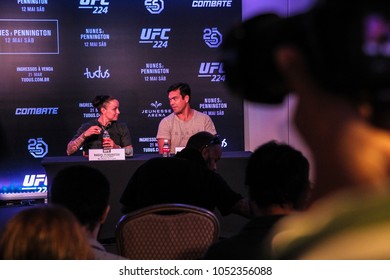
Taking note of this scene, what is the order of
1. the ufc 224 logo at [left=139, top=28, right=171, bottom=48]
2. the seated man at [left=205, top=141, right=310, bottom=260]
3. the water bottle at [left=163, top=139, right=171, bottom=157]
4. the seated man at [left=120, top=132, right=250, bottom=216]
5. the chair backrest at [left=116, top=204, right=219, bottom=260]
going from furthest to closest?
the ufc 224 logo at [left=139, top=28, right=171, bottom=48] → the water bottle at [left=163, top=139, right=171, bottom=157] → the seated man at [left=120, top=132, right=250, bottom=216] → the chair backrest at [left=116, top=204, right=219, bottom=260] → the seated man at [left=205, top=141, right=310, bottom=260]

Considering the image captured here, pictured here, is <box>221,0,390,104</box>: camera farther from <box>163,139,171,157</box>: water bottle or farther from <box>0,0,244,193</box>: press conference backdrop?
<box>0,0,244,193</box>: press conference backdrop

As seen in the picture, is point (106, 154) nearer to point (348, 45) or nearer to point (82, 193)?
point (82, 193)

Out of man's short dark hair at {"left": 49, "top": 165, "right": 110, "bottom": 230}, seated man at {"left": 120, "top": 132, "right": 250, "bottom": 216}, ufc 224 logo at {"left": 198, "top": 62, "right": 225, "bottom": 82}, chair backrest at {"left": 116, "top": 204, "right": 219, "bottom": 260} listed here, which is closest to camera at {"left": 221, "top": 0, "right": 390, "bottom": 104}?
man's short dark hair at {"left": 49, "top": 165, "right": 110, "bottom": 230}

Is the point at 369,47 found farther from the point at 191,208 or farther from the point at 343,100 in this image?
the point at 191,208

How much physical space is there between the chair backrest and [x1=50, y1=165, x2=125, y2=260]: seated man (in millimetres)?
283

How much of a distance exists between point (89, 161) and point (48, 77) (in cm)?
160

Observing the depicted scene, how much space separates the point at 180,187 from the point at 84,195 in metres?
0.80

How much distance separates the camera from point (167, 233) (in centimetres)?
209

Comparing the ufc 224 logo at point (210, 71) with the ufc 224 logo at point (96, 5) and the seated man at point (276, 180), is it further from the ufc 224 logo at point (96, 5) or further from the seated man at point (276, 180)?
the seated man at point (276, 180)

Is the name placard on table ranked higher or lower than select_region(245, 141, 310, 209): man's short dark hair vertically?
lower

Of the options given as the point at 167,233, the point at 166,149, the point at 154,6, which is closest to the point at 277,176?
the point at 167,233

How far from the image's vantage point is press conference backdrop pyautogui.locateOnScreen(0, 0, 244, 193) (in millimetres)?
5262
